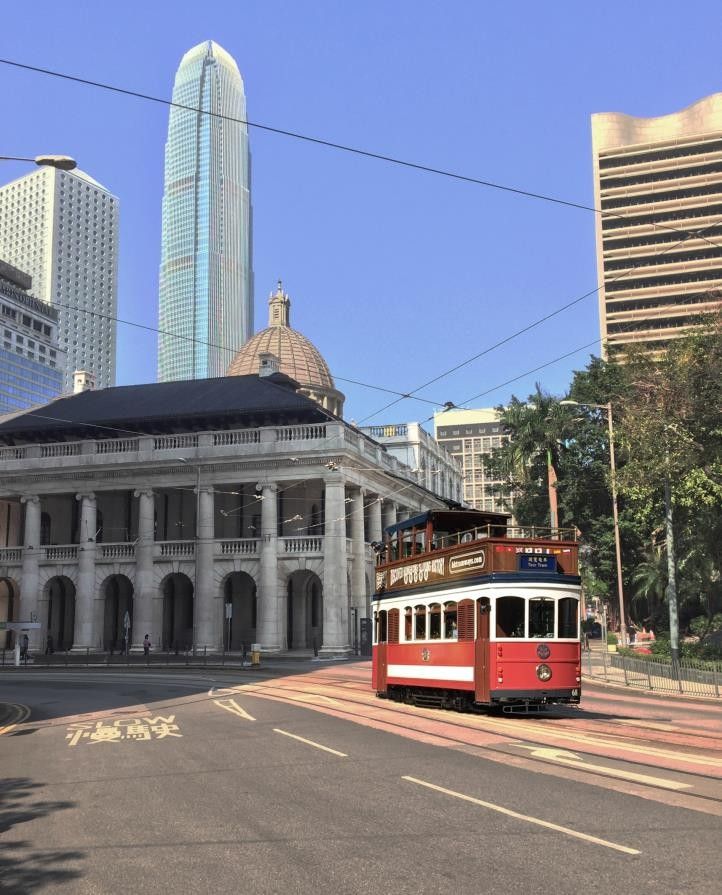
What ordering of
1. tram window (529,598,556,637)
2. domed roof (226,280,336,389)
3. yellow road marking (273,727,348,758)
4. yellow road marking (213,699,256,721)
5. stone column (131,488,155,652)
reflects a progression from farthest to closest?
1. domed roof (226,280,336,389)
2. stone column (131,488,155,652)
3. yellow road marking (213,699,256,721)
4. tram window (529,598,556,637)
5. yellow road marking (273,727,348,758)

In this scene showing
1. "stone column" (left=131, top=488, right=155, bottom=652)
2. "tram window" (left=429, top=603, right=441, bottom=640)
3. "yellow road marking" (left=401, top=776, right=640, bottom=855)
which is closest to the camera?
"yellow road marking" (left=401, top=776, right=640, bottom=855)

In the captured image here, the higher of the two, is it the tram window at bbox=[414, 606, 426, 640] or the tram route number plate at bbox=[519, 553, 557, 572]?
the tram route number plate at bbox=[519, 553, 557, 572]

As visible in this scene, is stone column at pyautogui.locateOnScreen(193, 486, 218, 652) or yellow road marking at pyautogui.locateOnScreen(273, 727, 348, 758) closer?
yellow road marking at pyautogui.locateOnScreen(273, 727, 348, 758)

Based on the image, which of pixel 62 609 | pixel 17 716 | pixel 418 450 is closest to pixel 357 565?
pixel 62 609

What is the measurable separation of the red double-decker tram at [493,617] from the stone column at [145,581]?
37281mm

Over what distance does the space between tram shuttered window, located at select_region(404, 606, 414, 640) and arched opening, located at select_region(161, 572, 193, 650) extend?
4184cm

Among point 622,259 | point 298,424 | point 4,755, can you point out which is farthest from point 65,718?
point 622,259

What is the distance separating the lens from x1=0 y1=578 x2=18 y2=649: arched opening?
6222cm

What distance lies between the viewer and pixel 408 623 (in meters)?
23.2

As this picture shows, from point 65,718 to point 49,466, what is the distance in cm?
3971

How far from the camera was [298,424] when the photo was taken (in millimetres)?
57125

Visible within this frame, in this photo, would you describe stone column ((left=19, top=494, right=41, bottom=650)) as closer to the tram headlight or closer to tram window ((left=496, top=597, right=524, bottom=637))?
tram window ((left=496, top=597, right=524, bottom=637))

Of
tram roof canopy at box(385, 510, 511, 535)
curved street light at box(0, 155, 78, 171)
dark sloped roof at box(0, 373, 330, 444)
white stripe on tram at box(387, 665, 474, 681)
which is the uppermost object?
dark sloped roof at box(0, 373, 330, 444)

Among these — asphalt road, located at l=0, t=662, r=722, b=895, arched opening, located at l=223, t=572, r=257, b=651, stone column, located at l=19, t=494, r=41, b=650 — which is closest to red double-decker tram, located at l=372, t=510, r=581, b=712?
asphalt road, located at l=0, t=662, r=722, b=895
